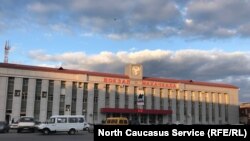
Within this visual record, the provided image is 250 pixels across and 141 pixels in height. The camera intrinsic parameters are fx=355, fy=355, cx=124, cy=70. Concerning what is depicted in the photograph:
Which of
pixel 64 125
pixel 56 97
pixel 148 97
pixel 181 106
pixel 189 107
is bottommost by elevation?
pixel 64 125

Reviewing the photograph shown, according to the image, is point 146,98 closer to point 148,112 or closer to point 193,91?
point 148,112

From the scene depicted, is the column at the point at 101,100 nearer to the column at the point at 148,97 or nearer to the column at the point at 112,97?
the column at the point at 112,97

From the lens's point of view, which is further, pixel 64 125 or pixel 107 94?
pixel 107 94

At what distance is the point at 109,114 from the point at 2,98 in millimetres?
19901

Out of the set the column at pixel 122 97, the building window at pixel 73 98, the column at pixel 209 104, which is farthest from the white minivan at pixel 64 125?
the column at pixel 209 104

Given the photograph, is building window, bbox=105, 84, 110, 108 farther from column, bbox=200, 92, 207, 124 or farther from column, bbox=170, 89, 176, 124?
column, bbox=200, 92, 207, 124

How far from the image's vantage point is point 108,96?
225 feet

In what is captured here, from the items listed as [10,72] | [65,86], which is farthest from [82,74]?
[10,72]

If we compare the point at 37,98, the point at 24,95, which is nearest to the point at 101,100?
the point at 37,98

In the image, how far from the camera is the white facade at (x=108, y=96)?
6025 centimetres

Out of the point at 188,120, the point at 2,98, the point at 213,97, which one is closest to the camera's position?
the point at 2,98

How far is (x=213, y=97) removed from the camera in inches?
3263

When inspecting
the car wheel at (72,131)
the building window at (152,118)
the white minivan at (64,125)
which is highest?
the white minivan at (64,125)

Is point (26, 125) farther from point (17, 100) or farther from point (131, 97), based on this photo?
point (131, 97)
